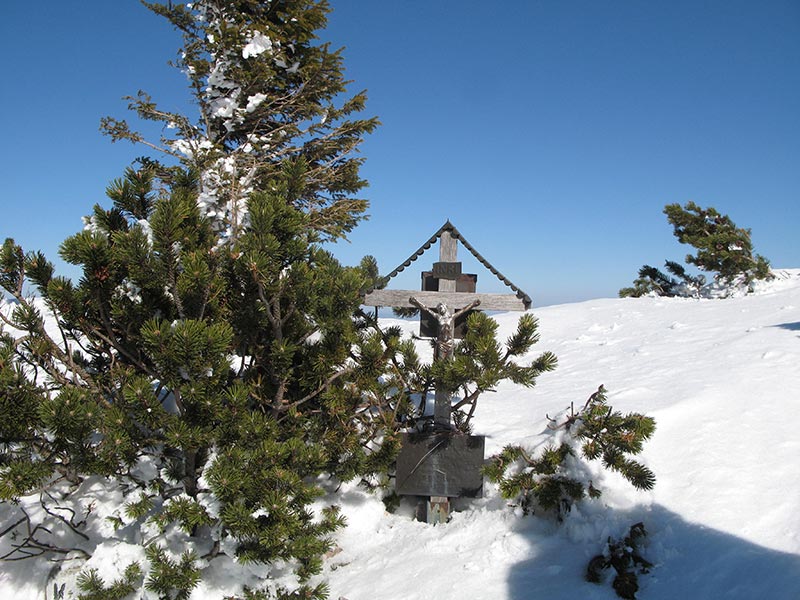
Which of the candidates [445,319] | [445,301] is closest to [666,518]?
[445,319]

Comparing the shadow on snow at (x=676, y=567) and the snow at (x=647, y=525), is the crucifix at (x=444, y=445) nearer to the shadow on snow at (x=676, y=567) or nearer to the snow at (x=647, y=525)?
the snow at (x=647, y=525)

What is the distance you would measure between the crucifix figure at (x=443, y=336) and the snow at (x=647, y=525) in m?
1.04

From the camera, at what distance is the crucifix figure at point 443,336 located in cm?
586

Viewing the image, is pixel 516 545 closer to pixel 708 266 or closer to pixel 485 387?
pixel 485 387

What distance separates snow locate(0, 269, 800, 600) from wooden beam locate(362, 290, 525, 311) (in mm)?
1679

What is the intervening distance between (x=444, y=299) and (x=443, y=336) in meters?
0.46

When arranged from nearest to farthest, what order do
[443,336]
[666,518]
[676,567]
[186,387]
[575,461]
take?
[186,387] < [676,567] < [666,518] < [575,461] < [443,336]

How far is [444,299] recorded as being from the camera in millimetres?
6004

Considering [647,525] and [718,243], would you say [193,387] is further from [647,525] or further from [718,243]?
[718,243]

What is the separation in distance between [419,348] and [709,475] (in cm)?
851

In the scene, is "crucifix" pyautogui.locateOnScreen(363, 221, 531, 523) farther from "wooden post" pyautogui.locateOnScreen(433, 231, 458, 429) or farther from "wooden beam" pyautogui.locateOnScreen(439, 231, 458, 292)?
"wooden beam" pyautogui.locateOnScreen(439, 231, 458, 292)

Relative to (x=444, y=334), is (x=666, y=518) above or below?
below

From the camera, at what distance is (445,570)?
4.89 meters

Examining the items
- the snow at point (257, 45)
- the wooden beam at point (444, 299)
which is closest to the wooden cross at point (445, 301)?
the wooden beam at point (444, 299)
